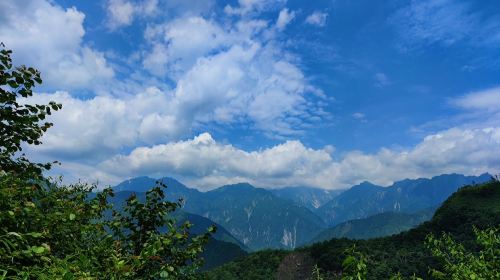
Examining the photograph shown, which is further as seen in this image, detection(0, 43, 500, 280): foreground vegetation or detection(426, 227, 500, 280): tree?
detection(426, 227, 500, 280): tree

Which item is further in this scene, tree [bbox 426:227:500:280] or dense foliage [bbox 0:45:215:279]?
tree [bbox 426:227:500:280]

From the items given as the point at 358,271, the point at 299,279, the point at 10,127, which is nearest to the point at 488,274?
the point at 358,271

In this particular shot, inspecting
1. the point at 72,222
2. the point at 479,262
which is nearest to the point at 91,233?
the point at 72,222

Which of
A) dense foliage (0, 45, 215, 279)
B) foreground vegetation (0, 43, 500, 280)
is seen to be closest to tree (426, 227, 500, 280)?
foreground vegetation (0, 43, 500, 280)

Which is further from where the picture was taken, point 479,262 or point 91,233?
point 479,262

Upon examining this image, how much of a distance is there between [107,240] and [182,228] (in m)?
2.39

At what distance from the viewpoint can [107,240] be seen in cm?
790

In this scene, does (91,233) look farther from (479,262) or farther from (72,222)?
(479,262)

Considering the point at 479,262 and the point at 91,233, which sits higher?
the point at 91,233

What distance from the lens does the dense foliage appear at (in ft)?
20.2

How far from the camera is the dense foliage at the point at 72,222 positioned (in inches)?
242

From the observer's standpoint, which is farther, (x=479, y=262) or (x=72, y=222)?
(x=479, y=262)

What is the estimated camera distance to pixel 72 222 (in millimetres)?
8125

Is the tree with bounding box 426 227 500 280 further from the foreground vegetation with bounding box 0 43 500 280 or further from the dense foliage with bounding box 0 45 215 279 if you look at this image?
the dense foliage with bounding box 0 45 215 279
